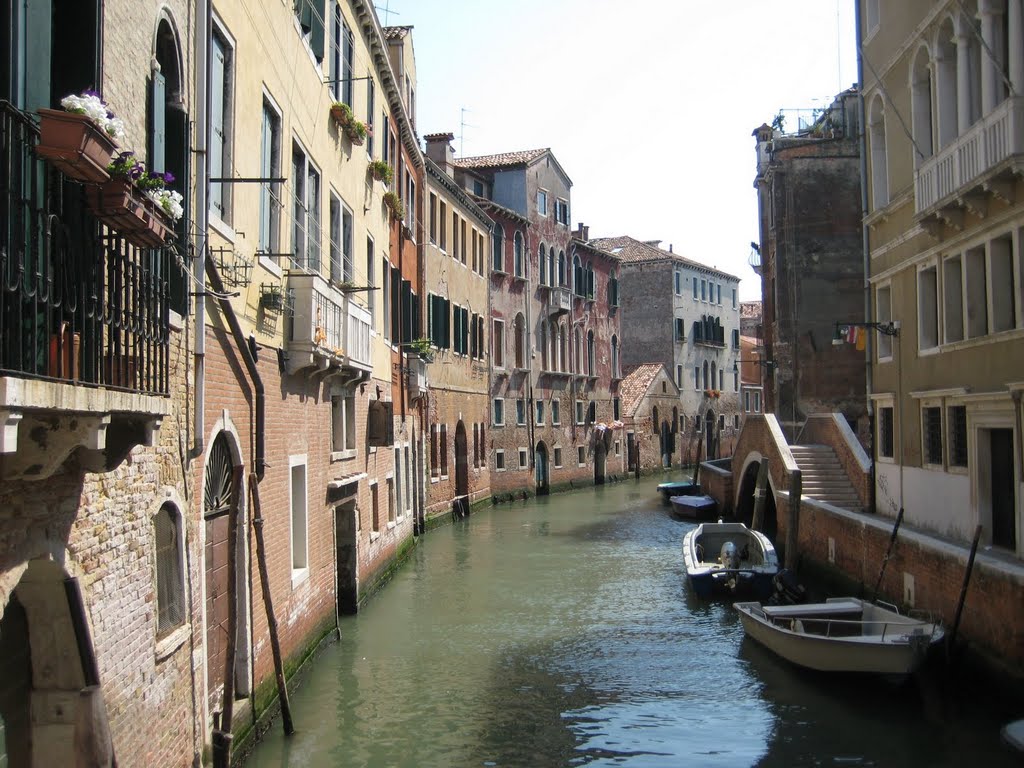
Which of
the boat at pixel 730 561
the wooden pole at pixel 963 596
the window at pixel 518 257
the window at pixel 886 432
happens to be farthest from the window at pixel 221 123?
the window at pixel 518 257

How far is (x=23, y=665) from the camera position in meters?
4.41

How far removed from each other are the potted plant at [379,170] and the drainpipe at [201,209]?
7473 millimetres

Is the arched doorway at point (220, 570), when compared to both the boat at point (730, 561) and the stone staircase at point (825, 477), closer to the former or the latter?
the boat at point (730, 561)

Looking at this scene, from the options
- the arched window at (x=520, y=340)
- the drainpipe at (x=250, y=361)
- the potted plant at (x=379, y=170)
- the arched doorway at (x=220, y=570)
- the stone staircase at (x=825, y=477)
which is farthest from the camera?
the arched window at (x=520, y=340)

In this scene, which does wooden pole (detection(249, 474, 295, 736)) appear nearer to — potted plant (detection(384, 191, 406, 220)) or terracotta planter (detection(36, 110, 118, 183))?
terracotta planter (detection(36, 110, 118, 183))

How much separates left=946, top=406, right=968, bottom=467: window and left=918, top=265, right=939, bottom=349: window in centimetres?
119

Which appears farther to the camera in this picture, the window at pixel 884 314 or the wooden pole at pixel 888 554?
the window at pixel 884 314

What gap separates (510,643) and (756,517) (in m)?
9.69

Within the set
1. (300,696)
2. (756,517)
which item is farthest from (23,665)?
(756,517)

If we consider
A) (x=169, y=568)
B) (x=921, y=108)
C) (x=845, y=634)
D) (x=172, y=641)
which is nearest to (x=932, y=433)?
(x=845, y=634)

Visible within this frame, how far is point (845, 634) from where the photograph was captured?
10.9 meters

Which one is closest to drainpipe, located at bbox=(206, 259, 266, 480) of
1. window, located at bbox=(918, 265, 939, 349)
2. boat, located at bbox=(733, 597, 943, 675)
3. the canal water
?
the canal water

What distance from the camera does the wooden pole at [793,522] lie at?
1645 cm

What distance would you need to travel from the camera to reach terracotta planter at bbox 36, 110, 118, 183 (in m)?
3.42
